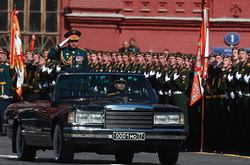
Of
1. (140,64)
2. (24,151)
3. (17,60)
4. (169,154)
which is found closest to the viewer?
(169,154)

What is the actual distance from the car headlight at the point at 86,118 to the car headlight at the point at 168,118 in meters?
0.81

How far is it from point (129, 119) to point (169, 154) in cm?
92

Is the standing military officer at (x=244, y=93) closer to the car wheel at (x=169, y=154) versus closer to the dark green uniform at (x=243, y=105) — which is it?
the dark green uniform at (x=243, y=105)

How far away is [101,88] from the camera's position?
14.8m

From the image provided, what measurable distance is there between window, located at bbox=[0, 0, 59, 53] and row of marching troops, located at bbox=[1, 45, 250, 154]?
37.1 ft

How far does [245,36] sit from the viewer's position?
36.7 metres

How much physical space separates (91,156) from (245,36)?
21.0 m

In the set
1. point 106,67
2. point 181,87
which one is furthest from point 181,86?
point 106,67

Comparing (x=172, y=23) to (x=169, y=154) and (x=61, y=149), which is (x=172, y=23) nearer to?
(x=169, y=154)

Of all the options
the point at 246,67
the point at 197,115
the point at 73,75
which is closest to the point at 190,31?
the point at 197,115

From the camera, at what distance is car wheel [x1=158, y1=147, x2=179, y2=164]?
14.1 m

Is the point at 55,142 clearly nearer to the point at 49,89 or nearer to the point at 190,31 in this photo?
the point at 49,89

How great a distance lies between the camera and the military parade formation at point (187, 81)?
59.9 feet

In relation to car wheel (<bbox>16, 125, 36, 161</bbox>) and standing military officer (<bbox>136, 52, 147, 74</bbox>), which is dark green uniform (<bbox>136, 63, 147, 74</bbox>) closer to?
standing military officer (<bbox>136, 52, 147, 74</bbox>)
